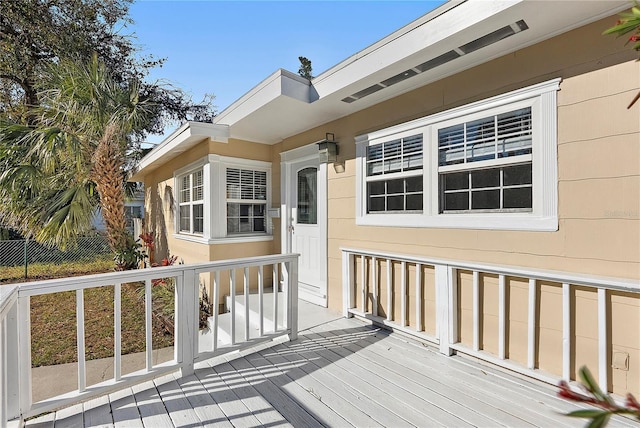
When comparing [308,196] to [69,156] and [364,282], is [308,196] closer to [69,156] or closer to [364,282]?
[364,282]

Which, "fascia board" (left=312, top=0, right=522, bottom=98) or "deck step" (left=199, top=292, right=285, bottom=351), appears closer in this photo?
"fascia board" (left=312, top=0, right=522, bottom=98)

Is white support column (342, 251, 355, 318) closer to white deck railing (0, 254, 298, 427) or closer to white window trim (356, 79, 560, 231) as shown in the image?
white window trim (356, 79, 560, 231)

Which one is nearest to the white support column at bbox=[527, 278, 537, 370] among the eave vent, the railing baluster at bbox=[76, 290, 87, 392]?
the eave vent

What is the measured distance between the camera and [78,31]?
8773 millimetres

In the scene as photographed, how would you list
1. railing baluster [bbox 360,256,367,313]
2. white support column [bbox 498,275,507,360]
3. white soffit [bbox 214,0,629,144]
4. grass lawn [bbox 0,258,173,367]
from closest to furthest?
white soffit [bbox 214,0,629,144], white support column [bbox 498,275,507,360], railing baluster [bbox 360,256,367,313], grass lawn [bbox 0,258,173,367]

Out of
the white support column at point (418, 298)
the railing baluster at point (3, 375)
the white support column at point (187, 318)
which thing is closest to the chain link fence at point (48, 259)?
the white support column at point (187, 318)

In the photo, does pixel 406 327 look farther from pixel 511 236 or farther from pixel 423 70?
pixel 423 70

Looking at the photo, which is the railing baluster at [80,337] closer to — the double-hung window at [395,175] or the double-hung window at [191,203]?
the double-hung window at [395,175]

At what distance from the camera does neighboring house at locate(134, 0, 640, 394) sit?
6.97ft

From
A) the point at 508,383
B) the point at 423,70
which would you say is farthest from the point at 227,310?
the point at 423,70

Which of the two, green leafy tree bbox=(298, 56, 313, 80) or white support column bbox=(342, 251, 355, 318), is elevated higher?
green leafy tree bbox=(298, 56, 313, 80)

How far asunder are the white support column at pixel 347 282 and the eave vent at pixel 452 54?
1903mm

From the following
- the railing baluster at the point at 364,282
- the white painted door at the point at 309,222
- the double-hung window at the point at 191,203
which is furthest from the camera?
the double-hung window at the point at 191,203

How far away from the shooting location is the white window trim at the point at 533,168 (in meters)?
2.38
